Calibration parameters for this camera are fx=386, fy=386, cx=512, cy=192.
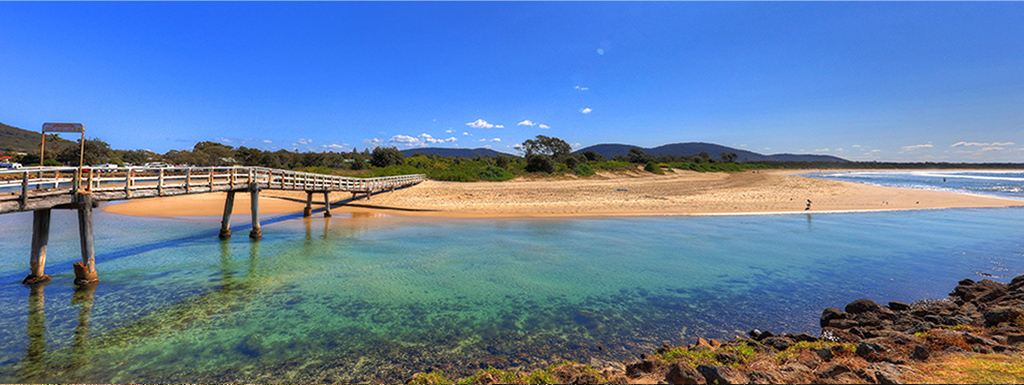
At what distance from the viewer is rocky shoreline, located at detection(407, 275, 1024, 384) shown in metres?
4.50

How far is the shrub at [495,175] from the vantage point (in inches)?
1950

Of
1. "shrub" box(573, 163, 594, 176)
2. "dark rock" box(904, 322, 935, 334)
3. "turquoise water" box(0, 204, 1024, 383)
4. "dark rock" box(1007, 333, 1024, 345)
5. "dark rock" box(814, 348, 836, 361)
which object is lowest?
"turquoise water" box(0, 204, 1024, 383)

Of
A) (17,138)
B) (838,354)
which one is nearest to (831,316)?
(838,354)

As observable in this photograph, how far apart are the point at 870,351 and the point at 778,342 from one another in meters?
1.60

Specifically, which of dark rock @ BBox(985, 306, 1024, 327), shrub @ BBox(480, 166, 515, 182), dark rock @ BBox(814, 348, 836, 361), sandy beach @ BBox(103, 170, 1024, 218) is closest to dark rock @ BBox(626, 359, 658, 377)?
dark rock @ BBox(814, 348, 836, 361)

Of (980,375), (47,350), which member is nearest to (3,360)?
(47,350)

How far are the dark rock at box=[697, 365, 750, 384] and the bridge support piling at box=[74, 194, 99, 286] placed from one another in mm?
15349

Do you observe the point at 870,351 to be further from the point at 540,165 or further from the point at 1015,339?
the point at 540,165

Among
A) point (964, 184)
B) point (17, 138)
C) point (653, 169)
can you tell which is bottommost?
point (964, 184)

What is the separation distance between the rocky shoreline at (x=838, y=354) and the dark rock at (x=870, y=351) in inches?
0.4

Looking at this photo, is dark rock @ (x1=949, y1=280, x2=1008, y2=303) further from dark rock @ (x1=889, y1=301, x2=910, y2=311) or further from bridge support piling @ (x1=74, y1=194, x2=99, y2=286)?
bridge support piling @ (x1=74, y1=194, x2=99, y2=286)

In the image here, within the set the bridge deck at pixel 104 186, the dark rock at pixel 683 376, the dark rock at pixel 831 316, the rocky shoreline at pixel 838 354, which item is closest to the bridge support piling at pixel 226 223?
the bridge deck at pixel 104 186

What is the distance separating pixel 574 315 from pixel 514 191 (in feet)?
94.1

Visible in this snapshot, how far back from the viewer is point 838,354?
5.33 m
